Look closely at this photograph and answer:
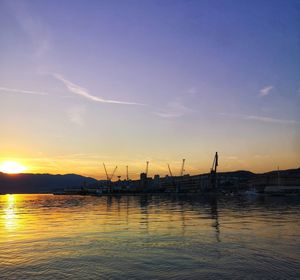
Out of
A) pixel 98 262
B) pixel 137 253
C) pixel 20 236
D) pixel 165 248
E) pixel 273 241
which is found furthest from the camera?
pixel 20 236

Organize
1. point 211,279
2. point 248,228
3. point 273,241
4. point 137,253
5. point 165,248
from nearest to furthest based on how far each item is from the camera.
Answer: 1. point 211,279
2. point 137,253
3. point 165,248
4. point 273,241
5. point 248,228

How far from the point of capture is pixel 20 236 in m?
47.3

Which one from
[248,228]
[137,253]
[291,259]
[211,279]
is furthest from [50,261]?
[248,228]

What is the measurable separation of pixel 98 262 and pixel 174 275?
278 inches

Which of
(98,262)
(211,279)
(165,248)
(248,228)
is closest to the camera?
(211,279)

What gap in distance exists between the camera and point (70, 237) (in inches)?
1756

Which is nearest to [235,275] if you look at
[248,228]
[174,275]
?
[174,275]

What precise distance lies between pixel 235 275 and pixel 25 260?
16.3 meters

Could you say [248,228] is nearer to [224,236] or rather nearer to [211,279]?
[224,236]

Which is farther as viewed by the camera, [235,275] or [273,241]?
[273,241]

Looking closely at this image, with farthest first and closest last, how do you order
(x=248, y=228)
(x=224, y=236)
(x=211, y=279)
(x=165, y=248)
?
(x=248, y=228)
(x=224, y=236)
(x=165, y=248)
(x=211, y=279)

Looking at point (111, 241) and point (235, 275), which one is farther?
point (111, 241)

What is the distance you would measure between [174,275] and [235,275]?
3.86 m

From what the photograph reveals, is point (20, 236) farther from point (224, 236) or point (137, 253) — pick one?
point (224, 236)
